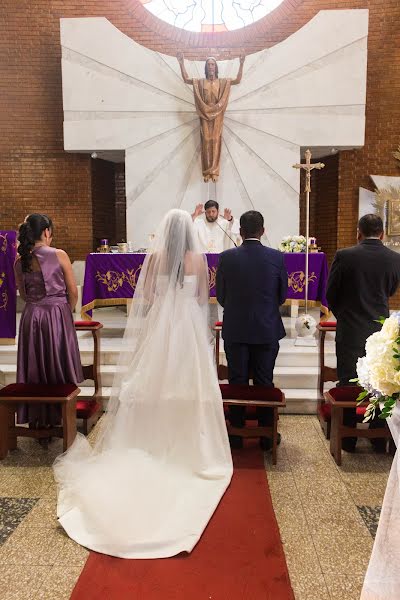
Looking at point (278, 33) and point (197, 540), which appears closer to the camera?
point (197, 540)

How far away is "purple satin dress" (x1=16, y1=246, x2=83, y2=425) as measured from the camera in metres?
4.02

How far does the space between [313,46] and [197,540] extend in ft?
28.8

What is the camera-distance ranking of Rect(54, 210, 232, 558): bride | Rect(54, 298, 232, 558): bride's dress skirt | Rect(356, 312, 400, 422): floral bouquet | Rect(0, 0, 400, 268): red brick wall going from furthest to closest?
Rect(0, 0, 400, 268): red brick wall → Rect(54, 210, 232, 558): bride → Rect(54, 298, 232, 558): bride's dress skirt → Rect(356, 312, 400, 422): floral bouquet

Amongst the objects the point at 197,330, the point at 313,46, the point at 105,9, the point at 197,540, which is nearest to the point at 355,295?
the point at 197,330

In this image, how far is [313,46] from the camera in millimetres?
9000

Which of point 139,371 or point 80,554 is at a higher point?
point 139,371

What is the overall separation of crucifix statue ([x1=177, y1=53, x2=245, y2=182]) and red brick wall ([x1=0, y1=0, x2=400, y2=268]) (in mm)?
935

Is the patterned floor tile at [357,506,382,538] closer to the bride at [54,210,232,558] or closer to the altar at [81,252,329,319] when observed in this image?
the bride at [54,210,232,558]

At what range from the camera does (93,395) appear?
16.4ft

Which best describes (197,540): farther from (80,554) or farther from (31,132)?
(31,132)

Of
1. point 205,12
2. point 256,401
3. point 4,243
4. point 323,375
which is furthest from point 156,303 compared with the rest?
point 205,12

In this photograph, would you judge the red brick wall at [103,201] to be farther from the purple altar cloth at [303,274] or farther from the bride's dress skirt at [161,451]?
the bride's dress skirt at [161,451]

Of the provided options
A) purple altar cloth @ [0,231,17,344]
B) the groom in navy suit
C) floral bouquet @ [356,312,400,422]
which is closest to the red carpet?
the groom in navy suit

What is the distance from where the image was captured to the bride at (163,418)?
3086 millimetres
